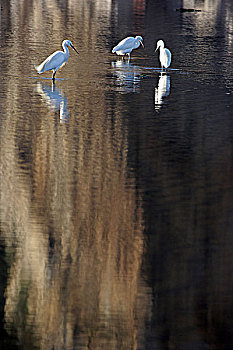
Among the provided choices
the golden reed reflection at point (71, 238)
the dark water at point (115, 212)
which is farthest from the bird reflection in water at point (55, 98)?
the golden reed reflection at point (71, 238)

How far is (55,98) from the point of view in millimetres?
12492

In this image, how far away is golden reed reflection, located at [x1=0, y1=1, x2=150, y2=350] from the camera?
495 cm

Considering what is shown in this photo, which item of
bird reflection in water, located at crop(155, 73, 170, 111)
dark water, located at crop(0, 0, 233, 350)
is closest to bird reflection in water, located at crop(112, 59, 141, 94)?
dark water, located at crop(0, 0, 233, 350)

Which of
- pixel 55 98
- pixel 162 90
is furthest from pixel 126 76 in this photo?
pixel 55 98

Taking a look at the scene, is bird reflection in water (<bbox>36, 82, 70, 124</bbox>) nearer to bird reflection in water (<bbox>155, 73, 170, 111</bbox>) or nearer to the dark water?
the dark water

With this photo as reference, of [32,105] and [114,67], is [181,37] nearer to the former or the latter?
[114,67]

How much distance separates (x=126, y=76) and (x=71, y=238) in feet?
32.3

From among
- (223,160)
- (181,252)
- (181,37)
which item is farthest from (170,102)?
(181,37)

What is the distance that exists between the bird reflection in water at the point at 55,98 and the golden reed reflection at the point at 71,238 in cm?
105

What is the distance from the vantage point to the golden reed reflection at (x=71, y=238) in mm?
4945

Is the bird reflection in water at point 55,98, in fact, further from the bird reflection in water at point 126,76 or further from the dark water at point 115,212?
the bird reflection in water at point 126,76

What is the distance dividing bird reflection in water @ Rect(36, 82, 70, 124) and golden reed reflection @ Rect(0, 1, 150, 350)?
3.46 ft

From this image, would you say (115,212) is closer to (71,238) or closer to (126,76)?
(71,238)

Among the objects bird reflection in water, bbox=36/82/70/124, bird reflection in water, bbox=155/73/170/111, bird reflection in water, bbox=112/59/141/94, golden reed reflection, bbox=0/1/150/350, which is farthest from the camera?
bird reflection in water, bbox=112/59/141/94
